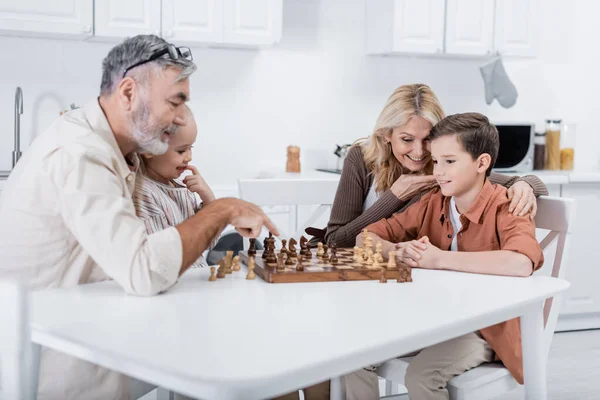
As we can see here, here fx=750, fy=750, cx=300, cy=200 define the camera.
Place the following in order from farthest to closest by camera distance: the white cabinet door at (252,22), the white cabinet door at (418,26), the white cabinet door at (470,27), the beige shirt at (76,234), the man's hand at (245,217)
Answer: the white cabinet door at (470,27) < the white cabinet door at (418,26) < the white cabinet door at (252,22) < the man's hand at (245,217) < the beige shirt at (76,234)

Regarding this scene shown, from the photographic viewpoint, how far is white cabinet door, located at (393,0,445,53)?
418cm

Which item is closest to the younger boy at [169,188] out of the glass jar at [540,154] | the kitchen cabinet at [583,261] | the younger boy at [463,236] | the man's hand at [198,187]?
the man's hand at [198,187]

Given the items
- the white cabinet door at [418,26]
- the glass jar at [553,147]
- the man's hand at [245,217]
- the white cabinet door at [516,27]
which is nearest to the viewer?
the man's hand at [245,217]

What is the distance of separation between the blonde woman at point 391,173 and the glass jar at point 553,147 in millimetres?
2306

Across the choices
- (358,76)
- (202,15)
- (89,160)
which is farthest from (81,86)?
(89,160)

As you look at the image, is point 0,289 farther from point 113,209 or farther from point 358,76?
point 358,76

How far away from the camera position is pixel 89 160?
4.96 feet

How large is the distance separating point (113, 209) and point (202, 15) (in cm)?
248

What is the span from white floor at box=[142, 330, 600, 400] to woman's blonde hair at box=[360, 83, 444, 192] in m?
1.23

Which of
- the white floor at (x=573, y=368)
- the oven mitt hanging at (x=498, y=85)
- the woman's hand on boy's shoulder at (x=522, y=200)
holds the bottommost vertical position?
the white floor at (x=573, y=368)

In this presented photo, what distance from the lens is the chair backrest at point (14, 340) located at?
1.22 m

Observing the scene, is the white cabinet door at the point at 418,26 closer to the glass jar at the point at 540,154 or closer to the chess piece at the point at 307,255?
the glass jar at the point at 540,154

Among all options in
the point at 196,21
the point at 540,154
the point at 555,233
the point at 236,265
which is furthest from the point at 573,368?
the point at 196,21

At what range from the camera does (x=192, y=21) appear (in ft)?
12.2
